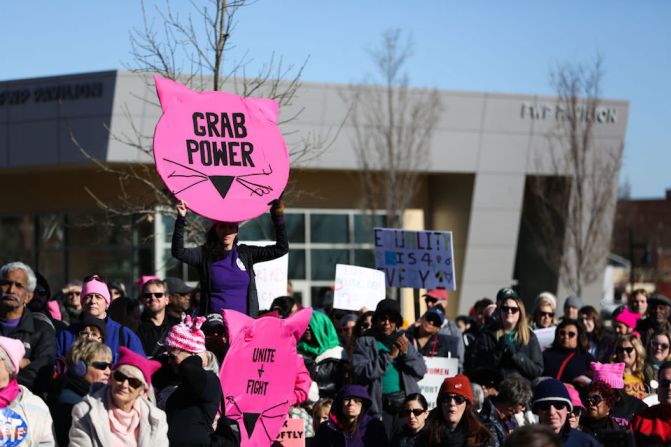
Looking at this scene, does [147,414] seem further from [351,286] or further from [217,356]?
[351,286]

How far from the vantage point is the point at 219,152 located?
8.96 metres

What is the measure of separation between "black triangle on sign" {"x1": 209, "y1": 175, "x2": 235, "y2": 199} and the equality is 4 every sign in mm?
5213

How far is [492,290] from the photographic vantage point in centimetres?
3612

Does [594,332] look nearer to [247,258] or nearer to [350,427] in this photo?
[350,427]

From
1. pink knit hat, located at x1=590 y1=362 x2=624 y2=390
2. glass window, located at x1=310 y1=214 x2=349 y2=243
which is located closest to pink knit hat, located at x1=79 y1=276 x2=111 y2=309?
pink knit hat, located at x1=590 y1=362 x2=624 y2=390

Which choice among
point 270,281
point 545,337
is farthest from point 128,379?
point 545,337

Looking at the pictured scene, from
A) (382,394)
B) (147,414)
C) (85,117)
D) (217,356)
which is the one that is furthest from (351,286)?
(85,117)

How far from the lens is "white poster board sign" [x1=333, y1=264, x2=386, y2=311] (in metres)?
13.5

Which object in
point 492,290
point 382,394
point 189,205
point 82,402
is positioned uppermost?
point 189,205

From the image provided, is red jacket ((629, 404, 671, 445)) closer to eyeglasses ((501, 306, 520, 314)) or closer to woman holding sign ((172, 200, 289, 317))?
woman holding sign ((172, 200, 289, 317))

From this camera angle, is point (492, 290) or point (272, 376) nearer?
point (272, 376)

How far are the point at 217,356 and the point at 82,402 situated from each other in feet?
5.74

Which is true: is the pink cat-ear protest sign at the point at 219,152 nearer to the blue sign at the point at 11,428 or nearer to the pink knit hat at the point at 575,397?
the blue sign at the point at 11,428

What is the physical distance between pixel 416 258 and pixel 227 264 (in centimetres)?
551
